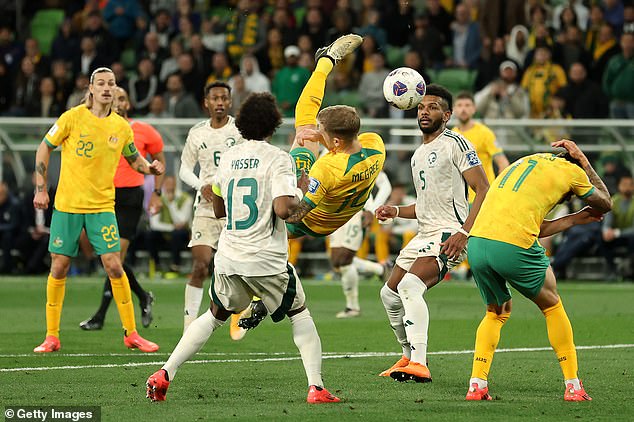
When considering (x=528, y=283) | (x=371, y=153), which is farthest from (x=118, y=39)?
(x=528, y=283)

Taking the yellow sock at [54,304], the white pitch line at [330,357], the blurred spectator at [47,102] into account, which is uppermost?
the blurred spectator at [47,102]

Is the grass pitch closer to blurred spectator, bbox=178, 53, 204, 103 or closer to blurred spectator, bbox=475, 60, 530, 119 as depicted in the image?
blurred spectator, bbox=475, 60, 530, 119

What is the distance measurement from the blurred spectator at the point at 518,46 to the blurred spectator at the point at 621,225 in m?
3.30

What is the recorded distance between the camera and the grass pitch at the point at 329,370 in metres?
8.30

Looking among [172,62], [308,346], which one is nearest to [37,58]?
[172,62]

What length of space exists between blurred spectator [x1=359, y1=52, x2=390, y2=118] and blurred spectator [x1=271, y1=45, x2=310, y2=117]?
1125 mm

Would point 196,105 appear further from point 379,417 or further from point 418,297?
point 379,417

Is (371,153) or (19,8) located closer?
(371,153)

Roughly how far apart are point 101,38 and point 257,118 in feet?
60.0

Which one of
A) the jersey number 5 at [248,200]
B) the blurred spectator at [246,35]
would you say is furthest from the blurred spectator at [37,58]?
the jersey number 5 at [248,200]

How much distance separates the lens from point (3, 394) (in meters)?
8.79

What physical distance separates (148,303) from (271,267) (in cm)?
550

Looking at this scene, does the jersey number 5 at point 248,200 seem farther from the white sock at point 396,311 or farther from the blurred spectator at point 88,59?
the blurred spectator at point 88,59

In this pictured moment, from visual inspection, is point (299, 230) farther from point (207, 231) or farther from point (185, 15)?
point (185, 15)
